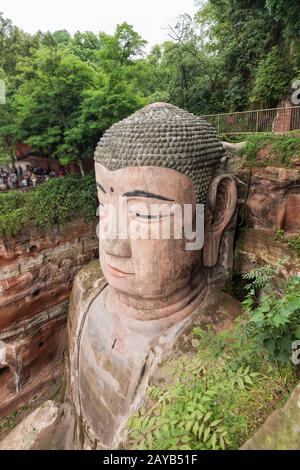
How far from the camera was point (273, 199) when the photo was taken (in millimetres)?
4785

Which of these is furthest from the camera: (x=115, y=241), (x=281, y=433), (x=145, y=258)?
(x=115, y=241)

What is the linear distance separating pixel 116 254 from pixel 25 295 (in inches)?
204

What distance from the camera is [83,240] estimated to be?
372 inches

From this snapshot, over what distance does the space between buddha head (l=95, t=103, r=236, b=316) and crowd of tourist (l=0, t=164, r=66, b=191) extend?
7990mm

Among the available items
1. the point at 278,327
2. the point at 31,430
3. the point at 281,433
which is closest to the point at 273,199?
the point at 278,327

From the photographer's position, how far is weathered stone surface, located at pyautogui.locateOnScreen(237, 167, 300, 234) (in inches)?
181

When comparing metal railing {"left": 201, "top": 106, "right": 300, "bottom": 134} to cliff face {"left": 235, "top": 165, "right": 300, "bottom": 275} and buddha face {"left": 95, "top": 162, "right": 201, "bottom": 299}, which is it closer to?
cliff face {"left": 235, "top": 165, "right": 300, "bottom": 275}

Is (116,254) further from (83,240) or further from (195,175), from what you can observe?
(83,240)

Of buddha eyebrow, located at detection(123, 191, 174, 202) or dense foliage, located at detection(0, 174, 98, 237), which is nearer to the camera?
buddha eyebrow, located at detection(123, 191, 174, 202)

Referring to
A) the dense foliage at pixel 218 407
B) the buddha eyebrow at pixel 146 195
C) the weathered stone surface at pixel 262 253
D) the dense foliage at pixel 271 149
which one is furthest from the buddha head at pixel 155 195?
the dense foliage at pixel 218 407

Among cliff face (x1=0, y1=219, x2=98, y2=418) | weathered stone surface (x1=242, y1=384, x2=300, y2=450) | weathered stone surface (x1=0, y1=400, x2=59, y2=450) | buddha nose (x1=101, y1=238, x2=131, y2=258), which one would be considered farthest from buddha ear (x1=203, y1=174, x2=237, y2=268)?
cliff face (x1=0, y1=219, x2=98, y2=418)

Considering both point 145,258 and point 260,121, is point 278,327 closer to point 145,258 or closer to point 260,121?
point 145,258

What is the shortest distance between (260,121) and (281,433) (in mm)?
8567

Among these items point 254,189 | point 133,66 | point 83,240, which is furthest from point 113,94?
point 254,189
